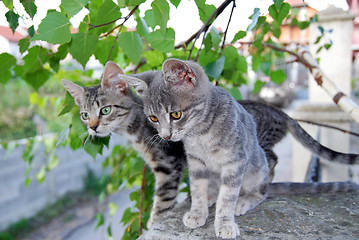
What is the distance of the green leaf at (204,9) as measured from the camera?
1.29m

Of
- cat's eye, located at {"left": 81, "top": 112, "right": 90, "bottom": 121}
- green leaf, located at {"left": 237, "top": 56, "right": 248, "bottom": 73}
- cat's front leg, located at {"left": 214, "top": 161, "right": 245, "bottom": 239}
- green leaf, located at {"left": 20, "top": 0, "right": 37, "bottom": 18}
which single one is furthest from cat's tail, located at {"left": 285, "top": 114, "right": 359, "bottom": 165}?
green leaf, located at {"left": 20, "top": 0, "right": 37, "bottom": 18}

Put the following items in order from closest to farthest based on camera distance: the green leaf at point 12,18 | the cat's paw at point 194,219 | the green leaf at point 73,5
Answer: the green leaf at point 73,5 → the green leaf at point 12,18 → the cat's paw at point 194,219

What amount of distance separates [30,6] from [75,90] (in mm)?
722

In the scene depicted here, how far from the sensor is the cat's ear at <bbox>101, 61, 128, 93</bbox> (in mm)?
1689

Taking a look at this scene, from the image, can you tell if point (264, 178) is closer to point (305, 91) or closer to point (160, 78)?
point (160, 78)

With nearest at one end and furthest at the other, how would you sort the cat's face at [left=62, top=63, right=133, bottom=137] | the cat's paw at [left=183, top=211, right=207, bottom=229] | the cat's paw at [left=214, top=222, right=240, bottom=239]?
the cat's paw at [left=214, top=222, right=240, bottom=239]
the cat's paw at [left=183, top=211, right=207, bottom=229]
the cat's face at [left=62, top=63, right=133, bottom=137]

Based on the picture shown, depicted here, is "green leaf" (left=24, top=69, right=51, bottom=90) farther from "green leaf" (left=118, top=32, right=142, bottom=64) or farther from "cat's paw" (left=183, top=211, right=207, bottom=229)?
"cat's paw" (left=183, top=211, right=207, bottom=229)

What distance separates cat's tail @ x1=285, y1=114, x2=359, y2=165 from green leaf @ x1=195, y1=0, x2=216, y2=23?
101cm

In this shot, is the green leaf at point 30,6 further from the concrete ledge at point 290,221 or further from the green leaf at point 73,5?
the concrete ledge at point 290,221

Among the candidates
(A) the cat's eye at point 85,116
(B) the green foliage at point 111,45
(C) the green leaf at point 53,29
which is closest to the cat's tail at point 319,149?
(B) the green foliage at point 111,45

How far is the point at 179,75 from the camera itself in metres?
1.44

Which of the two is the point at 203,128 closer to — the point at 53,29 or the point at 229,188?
the point at 229,188

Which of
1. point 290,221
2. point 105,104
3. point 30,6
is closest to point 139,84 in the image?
point 105,104

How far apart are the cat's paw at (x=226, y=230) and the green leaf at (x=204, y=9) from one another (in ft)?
3.10
